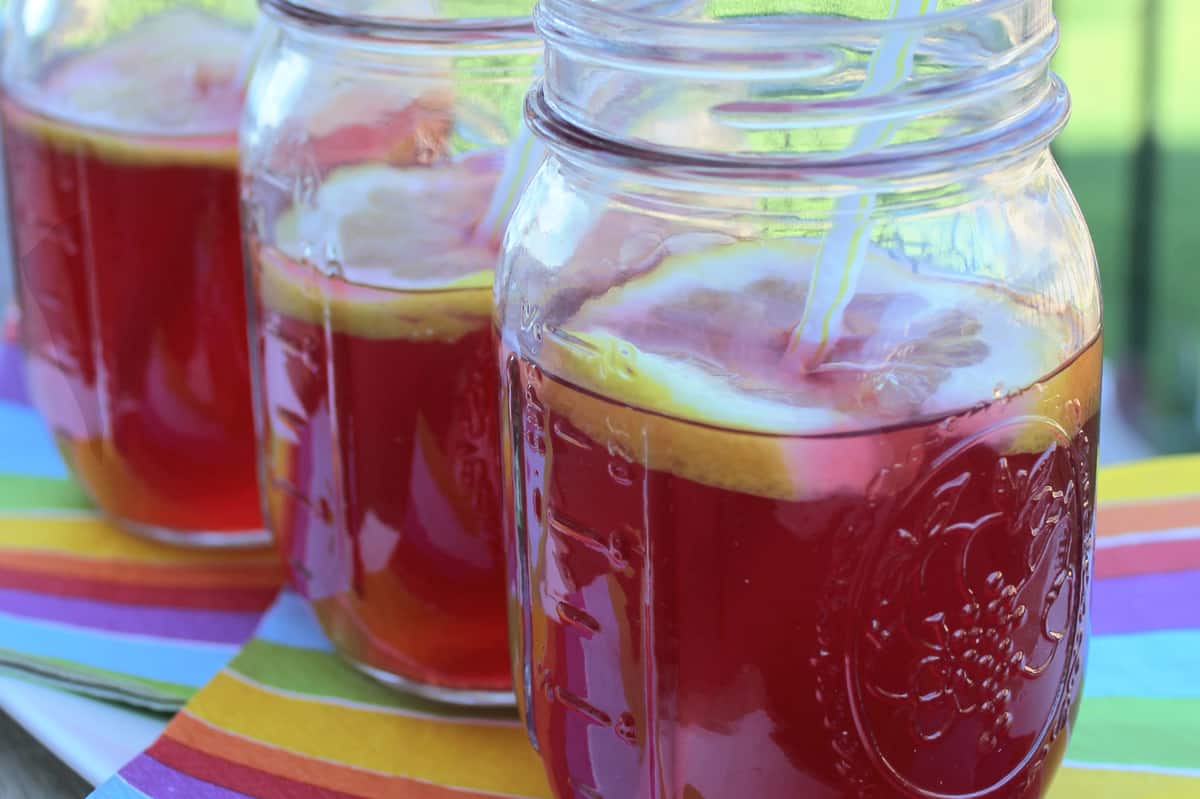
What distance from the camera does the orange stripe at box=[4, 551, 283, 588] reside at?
3.64 ft

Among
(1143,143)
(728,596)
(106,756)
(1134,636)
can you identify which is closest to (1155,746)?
(1134,636)

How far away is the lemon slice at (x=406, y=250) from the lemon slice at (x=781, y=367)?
15 cm

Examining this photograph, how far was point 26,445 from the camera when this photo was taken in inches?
51.3

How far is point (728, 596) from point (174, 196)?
51 cm

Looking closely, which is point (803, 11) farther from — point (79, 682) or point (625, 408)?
point (79, 682)

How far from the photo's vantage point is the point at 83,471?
1165mm

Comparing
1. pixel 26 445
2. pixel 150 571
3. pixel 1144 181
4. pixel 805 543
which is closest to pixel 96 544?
pixel 150 571

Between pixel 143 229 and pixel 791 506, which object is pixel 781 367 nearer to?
pixel 791 506

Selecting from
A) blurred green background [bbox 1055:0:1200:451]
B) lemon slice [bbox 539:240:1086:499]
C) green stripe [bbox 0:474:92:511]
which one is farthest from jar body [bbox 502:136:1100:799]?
blurred green background [bbox 1055:0:1200:451]

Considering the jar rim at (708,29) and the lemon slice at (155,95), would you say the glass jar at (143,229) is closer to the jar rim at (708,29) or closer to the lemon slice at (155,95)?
the lemon slice at (155,95)

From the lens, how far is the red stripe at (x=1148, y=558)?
41.0 inches

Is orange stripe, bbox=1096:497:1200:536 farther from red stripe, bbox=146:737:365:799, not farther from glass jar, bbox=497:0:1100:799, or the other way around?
red stripe, bbox=146:737:365:799

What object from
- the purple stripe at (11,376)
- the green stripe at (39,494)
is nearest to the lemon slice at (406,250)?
the green stripe at (39,494)

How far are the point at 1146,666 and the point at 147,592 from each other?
618 millimetres
